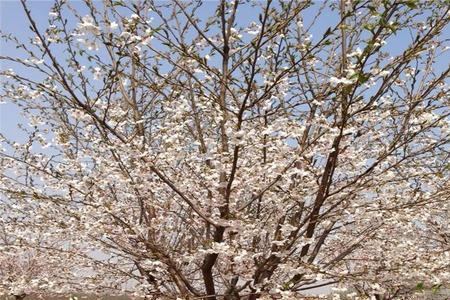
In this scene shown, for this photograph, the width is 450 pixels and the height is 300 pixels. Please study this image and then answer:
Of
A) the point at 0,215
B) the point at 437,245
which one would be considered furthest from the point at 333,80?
the point at 437,245

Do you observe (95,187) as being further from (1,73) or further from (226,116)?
(226,116)

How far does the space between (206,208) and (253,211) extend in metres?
1.07

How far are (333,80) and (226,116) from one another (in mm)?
1073

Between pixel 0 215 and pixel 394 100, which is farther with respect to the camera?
pixel 0 215

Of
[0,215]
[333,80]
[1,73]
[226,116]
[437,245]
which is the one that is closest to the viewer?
[333,80]

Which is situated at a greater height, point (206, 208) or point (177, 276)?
point (206, 208)

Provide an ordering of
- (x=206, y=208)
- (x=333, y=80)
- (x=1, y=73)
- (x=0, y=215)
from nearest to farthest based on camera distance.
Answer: (x=333, y=80), (x=1, y=73), (x=206, y=208), (x=0, y=215)

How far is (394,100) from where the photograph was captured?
5258 mm

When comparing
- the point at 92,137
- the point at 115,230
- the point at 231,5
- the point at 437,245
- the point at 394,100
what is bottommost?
the point at 437,245

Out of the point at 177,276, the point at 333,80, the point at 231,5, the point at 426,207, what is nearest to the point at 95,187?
the point at 177,276

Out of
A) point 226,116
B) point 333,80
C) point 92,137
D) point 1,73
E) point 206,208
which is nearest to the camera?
point 333,80

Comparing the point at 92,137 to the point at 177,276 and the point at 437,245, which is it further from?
the point at 437,245

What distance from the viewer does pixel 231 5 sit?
4.66 metres

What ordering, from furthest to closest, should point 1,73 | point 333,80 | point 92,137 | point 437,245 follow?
point 437,245 < point 92,137 < point 1,73 < point 333,80
